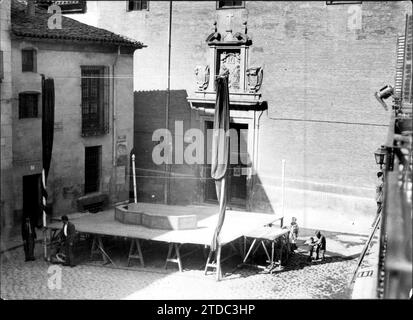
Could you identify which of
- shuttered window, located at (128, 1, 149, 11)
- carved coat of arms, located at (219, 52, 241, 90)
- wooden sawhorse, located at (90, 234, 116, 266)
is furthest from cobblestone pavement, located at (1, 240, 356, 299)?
shuttered window, located at (128, 1, 149, 11)

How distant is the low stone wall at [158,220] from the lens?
15.9 m

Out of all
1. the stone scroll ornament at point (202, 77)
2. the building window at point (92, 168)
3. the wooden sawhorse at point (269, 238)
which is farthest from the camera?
the stone scroll ornament at point (202, 77)

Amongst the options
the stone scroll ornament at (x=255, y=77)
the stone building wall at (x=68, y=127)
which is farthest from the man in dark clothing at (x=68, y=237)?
the stone scroll ornament at (x=255, y=77)

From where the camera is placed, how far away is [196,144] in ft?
79.0

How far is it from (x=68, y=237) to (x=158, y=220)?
2.37 meters

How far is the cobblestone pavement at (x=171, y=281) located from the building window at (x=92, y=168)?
20.3ft

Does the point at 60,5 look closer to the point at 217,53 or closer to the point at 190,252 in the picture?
the point at 217,53

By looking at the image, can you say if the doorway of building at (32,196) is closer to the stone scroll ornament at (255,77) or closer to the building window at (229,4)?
the stone scroll ornament at (255,77)

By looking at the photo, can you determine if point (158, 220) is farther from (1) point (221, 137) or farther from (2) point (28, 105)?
(2) point (28, 105)

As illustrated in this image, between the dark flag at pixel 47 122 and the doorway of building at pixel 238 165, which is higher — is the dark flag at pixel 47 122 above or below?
above

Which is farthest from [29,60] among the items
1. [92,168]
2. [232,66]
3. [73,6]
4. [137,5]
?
[232,66]

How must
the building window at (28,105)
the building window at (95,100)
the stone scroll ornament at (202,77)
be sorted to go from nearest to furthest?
the building window at (28,105) < the building window at (95,100) < the stone scroll ornament at (202,77)

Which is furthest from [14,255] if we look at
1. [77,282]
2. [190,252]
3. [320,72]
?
[320,72]

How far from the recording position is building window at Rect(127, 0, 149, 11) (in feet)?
79.4
